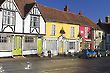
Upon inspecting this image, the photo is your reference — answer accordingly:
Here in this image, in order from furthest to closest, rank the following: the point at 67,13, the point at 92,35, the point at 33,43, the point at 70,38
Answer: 1. the point at 92,35
2. the point at 67,13
3. the point at 70,38
4. the point at 33,43

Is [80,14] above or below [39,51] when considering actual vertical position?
above

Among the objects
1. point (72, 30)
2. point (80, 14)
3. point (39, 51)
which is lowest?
point (39, 51)

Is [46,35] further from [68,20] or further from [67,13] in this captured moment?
[67,13]

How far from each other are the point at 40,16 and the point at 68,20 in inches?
398

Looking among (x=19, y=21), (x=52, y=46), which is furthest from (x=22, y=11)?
(x=52, y=46)

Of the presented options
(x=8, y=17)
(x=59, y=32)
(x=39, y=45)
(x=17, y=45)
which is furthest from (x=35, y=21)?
(x=59, y=32)

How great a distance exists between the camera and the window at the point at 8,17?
126 ft

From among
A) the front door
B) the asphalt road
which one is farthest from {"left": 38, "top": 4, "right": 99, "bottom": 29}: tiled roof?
the asphalt road

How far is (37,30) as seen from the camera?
145 ft

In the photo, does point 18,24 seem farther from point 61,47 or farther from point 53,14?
point 61,47

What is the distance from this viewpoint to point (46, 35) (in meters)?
46.3

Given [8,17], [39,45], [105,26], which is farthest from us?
[105,26]

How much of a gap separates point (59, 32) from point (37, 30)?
21.7 feet

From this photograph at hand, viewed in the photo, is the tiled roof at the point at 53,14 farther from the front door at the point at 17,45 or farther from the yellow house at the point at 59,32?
the front door at the point at 17,45
